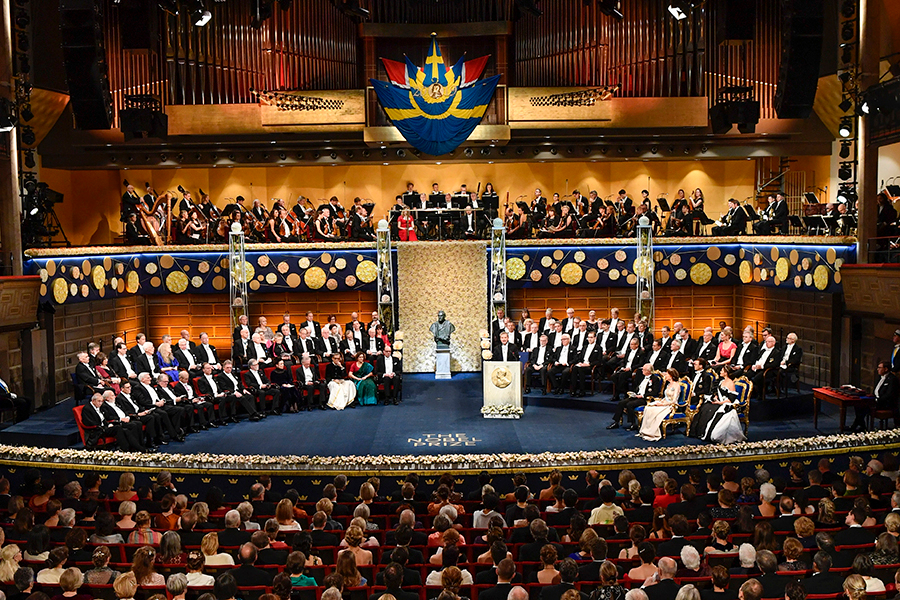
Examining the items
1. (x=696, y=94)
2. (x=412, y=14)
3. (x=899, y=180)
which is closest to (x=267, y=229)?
(x=412, y=14)

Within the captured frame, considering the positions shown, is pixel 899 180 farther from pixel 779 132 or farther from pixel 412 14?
pixel 412 14

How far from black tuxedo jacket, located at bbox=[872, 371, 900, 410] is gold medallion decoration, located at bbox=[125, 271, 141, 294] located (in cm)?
1285

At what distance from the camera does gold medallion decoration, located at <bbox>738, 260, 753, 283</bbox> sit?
16172 mm

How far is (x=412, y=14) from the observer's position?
18.4 metres

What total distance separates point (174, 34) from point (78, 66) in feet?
17.7

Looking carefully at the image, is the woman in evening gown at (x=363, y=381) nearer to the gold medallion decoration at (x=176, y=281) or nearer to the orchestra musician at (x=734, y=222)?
the gold medallion decoration at (x=176, y=281)

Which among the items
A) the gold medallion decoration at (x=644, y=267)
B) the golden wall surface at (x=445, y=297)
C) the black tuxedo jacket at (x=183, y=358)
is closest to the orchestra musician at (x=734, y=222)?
the gold medallion decoration at (x=644, y=267)

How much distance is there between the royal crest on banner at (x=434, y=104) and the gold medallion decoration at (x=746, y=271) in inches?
236

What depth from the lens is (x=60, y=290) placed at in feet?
46.2

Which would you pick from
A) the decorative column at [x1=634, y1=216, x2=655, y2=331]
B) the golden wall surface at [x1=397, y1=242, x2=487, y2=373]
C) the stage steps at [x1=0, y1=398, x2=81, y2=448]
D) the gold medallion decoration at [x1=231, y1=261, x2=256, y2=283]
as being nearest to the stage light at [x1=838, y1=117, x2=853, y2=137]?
the decorative column at [x1=634, y1=216, x2=655, y2=331]

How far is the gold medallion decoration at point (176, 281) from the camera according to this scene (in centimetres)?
1647

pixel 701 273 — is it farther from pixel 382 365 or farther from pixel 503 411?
pixel 382 365

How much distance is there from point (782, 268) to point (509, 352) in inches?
203

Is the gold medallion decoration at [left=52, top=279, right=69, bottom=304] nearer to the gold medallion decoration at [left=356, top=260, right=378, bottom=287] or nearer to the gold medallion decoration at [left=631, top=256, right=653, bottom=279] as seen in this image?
the gold medallion decoration at [left=356, top=260, right=378, bottom=287]
